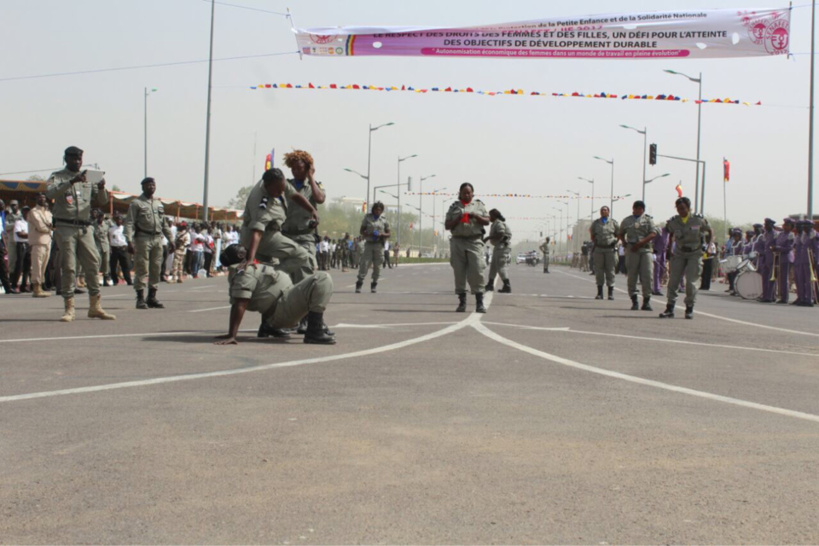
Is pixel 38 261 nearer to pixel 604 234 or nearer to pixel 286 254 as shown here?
pixel 286 254

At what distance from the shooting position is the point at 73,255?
39.8 feet

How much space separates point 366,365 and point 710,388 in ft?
8.67

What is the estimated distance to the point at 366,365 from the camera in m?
7.85

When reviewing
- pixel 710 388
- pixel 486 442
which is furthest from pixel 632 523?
pixel 710 388

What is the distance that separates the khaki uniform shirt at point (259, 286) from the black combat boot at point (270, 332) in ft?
1.17

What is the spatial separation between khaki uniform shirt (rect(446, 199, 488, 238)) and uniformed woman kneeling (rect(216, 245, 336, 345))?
5.61m

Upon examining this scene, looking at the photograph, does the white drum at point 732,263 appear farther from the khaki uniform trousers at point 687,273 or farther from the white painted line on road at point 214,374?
the white painted line on road at point 214,374

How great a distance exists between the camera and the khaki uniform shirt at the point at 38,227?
19.4 m

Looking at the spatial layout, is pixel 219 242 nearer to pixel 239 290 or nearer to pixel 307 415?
pixel 239 290

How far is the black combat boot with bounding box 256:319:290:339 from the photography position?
9.87m

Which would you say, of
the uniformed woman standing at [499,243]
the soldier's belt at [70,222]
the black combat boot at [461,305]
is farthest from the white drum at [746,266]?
the soldier's belt at [70,222]

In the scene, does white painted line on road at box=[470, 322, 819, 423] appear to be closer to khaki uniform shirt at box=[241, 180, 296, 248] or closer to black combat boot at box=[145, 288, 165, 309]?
khaki uniform shirt at box=[241, 180, 296, 248]

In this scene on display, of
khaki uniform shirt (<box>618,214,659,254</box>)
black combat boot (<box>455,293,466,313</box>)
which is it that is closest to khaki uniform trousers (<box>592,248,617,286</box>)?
khaki uniform shirt (<box>618,214,659,254</box>)

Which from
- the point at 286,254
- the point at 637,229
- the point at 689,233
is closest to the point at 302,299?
the point at 286,254
